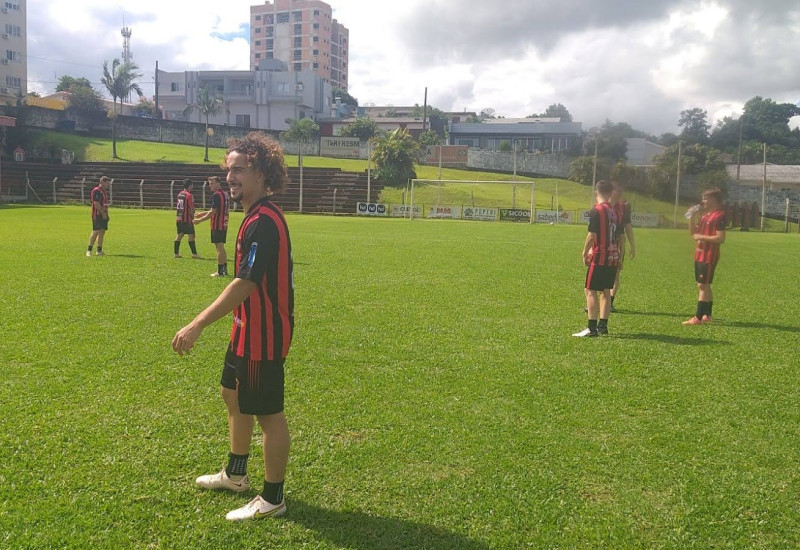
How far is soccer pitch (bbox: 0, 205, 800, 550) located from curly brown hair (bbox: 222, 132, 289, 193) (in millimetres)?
1836

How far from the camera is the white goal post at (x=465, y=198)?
4556 cm

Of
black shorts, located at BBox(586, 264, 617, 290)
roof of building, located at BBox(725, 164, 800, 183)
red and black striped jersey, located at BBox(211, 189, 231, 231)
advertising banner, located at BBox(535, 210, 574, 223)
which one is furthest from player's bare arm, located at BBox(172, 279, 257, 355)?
advertising banner, located at BBox(535, 210, 574, 223)

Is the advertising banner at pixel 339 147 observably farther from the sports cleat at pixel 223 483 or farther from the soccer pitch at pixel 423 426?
the sports cleat at pixel 223 483

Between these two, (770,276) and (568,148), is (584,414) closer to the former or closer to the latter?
(568,148)

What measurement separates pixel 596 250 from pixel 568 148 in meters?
4.97

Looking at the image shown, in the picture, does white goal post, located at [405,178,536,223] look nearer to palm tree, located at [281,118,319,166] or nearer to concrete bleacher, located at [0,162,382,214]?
concrete bleacher, located at [0,162,382,214]

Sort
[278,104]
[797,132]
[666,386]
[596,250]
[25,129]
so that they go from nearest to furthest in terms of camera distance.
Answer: [797,132], [666,386], [596,250], [25,129], [278,104]

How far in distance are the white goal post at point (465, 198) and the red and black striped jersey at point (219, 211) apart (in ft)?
98.0

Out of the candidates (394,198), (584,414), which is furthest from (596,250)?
(394,198)

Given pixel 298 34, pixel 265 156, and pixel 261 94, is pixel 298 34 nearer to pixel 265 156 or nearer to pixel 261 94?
pixel 261 94

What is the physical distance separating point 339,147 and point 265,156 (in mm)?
75766

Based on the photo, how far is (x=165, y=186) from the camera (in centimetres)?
4991

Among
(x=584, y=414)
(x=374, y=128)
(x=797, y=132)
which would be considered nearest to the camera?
(x=797, y=132)

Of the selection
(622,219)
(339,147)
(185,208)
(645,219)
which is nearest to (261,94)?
(339,147)
